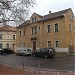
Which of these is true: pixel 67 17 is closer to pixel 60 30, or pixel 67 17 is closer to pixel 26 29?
pixel 60 30

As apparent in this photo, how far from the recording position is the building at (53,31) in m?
44.1

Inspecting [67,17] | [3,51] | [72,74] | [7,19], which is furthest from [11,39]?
[72,74]

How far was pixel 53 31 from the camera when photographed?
46438 mm

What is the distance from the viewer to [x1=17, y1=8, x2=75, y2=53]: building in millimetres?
44062

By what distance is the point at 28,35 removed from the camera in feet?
181

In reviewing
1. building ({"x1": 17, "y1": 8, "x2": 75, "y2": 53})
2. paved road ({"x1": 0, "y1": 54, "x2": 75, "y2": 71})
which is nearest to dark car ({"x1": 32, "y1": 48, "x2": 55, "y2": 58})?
building ({"x1": 17, "y1": 8, "x2": 75, "y2": 53})

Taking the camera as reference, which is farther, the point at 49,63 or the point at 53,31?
the point at 53,31

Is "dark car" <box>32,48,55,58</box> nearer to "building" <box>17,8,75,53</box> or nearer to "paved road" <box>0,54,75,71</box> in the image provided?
"building" <box>17,8,75,53</box>

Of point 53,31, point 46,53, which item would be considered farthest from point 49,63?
point 53,31

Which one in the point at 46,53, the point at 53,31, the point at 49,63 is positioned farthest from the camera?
the point at 53,31

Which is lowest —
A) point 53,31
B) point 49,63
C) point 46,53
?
point 49,63

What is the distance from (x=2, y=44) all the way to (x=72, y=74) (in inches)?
2281

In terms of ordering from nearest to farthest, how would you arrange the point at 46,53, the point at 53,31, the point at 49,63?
the point at 49,63 → the point at 46,53 → the point at 53,31

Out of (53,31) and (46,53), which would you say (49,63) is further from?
(53,31)
